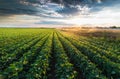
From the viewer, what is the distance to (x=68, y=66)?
11.8 metres

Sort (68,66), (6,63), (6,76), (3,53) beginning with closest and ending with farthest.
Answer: (6,76), (68,66), (6,63), (3,53)

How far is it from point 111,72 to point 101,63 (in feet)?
8.15

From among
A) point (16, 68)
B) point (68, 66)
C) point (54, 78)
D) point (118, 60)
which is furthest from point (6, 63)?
point (118, 60)

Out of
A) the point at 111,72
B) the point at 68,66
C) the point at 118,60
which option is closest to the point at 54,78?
the point at 68,66

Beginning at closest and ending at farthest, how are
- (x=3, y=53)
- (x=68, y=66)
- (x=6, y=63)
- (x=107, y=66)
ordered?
1. (x=68, y=66)
2. (x=107, y=66)
3. (x=6, y=63)
4. (x=3, y=53)

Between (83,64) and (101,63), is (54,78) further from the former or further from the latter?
(101,63)

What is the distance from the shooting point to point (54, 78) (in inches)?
483

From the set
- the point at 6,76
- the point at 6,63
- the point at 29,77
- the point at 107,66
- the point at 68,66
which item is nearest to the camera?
the point at 29,77

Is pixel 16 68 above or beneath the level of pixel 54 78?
above

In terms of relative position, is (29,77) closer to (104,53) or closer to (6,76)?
(6,76)

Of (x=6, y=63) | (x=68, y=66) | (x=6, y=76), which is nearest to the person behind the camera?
(x=6, y=76)

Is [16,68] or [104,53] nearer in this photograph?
[16,68]

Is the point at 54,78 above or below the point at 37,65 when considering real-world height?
below

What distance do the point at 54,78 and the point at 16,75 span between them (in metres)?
2.76
